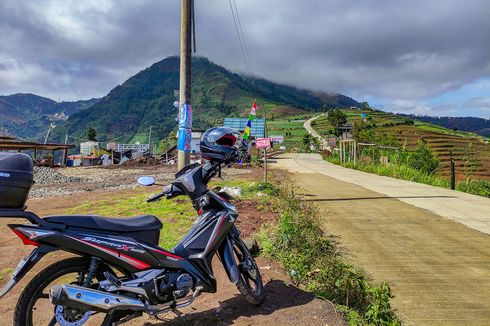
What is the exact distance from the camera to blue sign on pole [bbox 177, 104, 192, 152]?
772 cm

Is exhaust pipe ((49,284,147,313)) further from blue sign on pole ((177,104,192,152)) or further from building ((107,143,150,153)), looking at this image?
building ((107,143,150,153))

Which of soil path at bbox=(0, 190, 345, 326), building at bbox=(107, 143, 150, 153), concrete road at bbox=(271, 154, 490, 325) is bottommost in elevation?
building at bbox=(107, 143, 150, 153)

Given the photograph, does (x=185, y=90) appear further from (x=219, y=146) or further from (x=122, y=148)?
(x=122, y=148)

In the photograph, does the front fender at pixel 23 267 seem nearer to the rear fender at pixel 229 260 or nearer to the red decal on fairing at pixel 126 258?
the red decal on fairing at pixel 126 258

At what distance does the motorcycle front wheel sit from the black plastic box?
1.86 metres

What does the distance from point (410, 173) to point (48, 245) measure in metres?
17.3

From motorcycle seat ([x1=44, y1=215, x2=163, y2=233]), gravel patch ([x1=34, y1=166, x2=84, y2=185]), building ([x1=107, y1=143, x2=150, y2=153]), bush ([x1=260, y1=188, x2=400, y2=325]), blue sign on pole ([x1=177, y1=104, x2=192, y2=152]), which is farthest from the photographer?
building ([x1=107, y1=143, x2=150, y2=153])

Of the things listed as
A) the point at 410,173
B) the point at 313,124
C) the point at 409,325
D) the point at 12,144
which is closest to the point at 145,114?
the point at 313,124

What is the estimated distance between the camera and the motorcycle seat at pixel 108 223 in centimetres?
266

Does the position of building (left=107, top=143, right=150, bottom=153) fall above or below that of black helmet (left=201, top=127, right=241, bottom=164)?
below

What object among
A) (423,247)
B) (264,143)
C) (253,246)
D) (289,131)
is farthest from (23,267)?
(289,131)

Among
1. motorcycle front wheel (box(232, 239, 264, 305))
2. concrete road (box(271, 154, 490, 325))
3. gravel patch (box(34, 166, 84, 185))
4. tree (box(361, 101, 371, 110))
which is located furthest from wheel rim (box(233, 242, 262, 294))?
tree (box(361, 101, 371, 110))

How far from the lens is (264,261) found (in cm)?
480

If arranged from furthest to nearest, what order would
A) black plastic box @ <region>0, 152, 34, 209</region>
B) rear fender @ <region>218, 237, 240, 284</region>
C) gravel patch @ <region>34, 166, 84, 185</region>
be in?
1. gravel patch @ <region>34, 166, 84, 185</region>
2. rear fender @ <region>218, 237, 240, 284</region>
3. black plastic box @ <region>0, 152, 34, 209</region>
